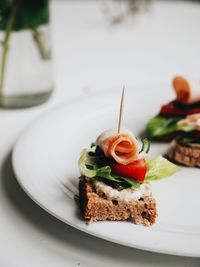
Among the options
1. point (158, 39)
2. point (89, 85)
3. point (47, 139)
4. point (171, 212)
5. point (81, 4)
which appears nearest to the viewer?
point (171, 212)

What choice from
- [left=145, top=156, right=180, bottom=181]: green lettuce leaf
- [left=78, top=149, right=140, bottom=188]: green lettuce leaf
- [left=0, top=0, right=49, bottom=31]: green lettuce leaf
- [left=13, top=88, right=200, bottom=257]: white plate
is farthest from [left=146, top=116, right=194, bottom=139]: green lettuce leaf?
[left=0, top=0, right=49, bottom=31]: green lettuce leaf

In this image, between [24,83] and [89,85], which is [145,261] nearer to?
[24,83]

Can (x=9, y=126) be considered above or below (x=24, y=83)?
below

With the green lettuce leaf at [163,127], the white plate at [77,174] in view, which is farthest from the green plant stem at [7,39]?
the green lettuce leaf at [163,127]

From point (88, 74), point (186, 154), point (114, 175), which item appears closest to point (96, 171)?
point (114, 175)

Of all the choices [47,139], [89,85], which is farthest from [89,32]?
[47,139]

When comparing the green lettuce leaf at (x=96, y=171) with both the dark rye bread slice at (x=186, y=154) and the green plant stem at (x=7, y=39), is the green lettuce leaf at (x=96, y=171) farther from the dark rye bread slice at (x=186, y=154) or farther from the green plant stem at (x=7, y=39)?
the green plant stem at (x=7, y=39)
